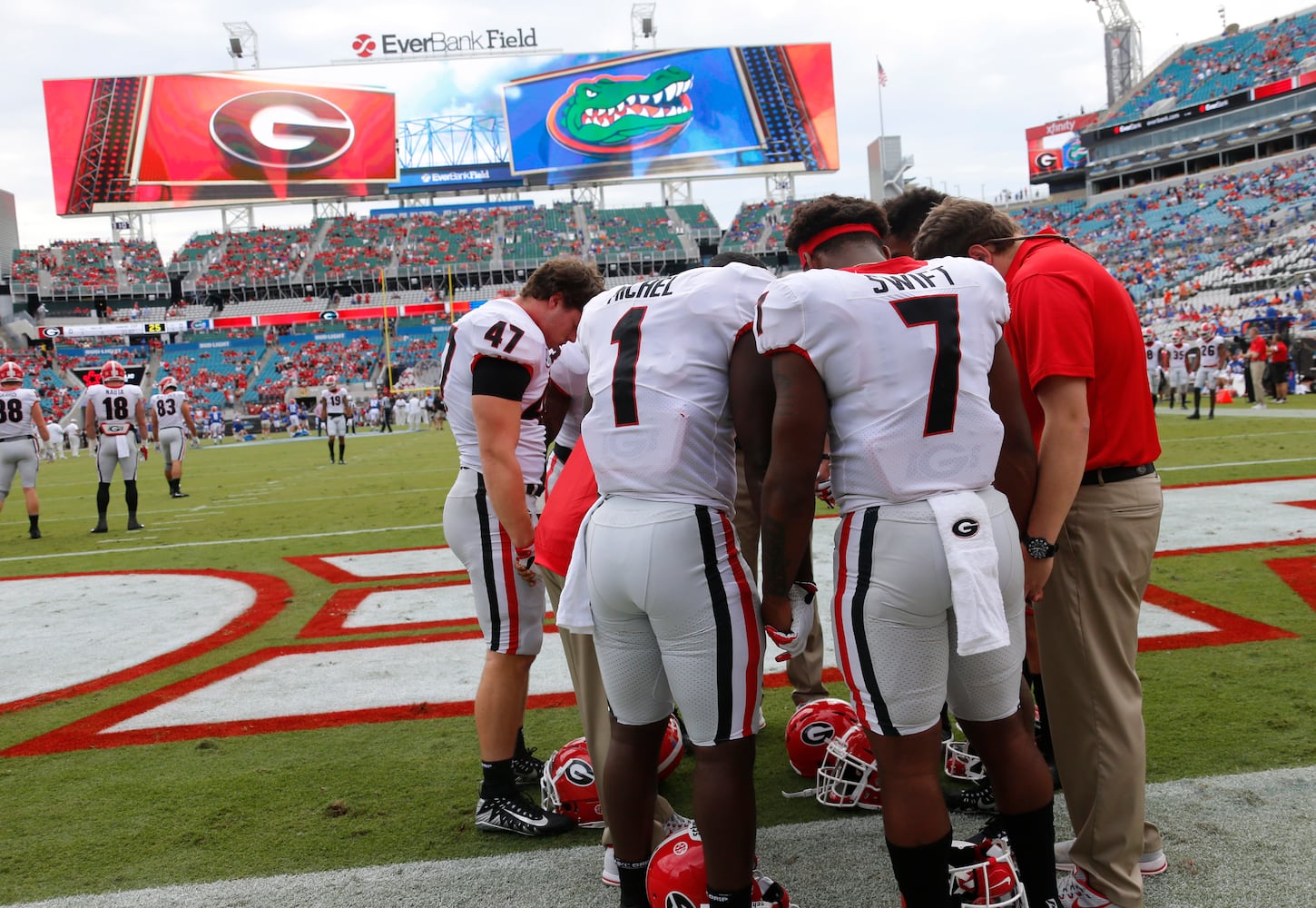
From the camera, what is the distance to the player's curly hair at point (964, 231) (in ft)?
8.87

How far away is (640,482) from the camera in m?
2.40

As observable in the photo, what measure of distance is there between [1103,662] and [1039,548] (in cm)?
38

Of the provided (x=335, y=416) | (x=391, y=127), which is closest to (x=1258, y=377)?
(x=335, y=416)

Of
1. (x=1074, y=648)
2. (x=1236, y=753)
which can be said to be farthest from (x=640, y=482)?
(x=1236, y=753)

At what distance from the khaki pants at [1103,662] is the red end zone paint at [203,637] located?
4653mm

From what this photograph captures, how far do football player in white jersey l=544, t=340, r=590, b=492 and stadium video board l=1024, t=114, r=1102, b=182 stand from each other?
69.7m

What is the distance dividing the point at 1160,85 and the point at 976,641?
66.3 m

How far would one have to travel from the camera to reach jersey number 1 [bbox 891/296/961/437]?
2.18m

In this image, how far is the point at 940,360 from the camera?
2.18m

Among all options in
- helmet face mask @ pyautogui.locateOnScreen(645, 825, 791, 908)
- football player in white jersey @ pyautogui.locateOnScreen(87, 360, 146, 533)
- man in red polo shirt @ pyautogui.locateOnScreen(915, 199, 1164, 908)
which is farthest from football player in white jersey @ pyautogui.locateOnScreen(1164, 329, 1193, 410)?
helmet face mask @ pyautogui.locateOnScreen(645, 825, 791, 908)

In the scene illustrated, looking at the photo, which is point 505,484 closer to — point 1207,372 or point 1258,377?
point 1207,372

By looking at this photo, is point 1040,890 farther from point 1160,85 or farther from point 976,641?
point 1160,85

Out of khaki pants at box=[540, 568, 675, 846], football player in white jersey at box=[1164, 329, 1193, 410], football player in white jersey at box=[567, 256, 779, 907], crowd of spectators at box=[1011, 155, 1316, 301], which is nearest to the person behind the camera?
football player in white jersey at box=[567, 256, 779, 907]

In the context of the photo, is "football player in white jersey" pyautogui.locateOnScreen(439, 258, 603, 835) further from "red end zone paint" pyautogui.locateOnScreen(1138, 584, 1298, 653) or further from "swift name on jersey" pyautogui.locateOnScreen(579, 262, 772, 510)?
"red end zone paint" pyautogui.locateOnScreen(1138, 584, 1298, 653)
